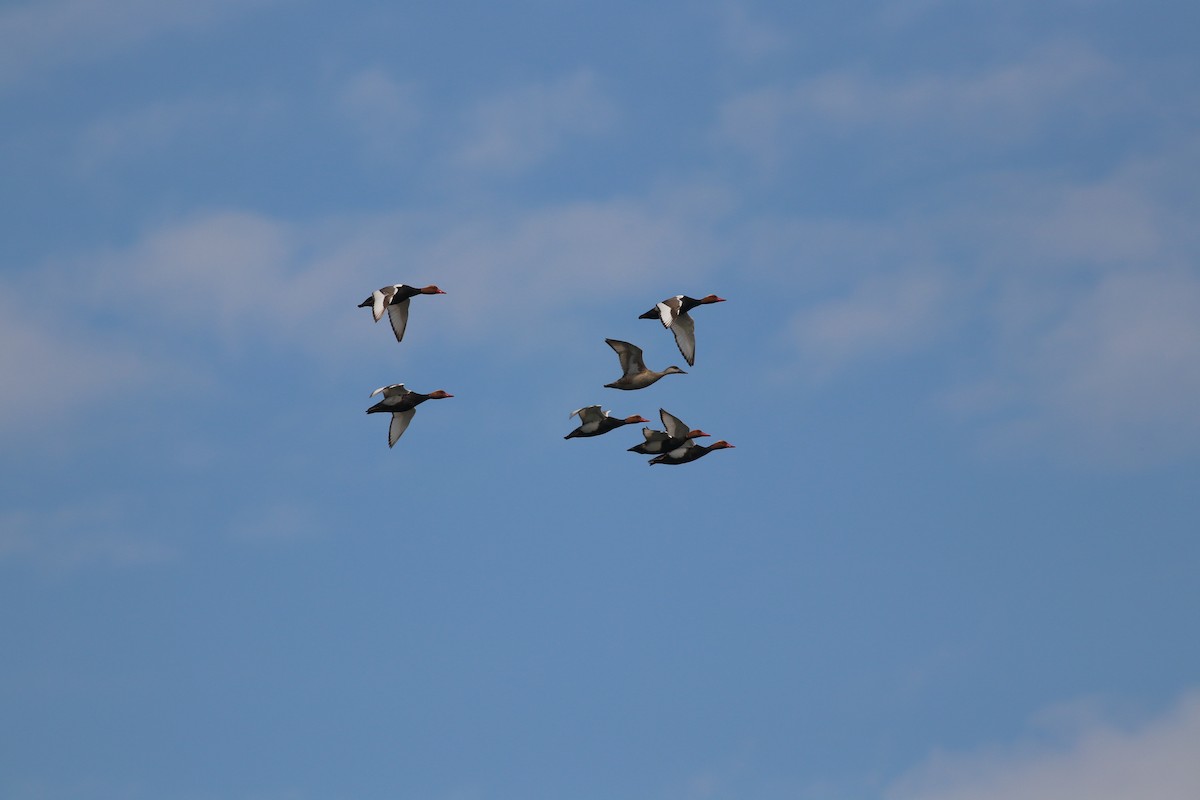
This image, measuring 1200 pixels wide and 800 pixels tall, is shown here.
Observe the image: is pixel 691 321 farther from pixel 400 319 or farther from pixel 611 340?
pixel 400 319

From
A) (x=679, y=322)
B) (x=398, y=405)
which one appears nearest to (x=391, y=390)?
(x=398, y=405)

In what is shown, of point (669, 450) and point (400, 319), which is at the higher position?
point (400, 319)

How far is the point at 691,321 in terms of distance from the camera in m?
69.7

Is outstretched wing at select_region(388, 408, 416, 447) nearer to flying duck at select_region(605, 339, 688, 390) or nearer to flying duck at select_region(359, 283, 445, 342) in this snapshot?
flying duck at select_region(359, 283, 445, 342)

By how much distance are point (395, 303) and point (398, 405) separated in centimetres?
363

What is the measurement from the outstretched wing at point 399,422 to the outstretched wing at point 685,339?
980cm

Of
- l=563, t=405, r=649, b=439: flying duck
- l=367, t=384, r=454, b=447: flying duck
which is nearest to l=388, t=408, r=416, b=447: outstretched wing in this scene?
l=367, t=384, r=454, b=447: flying duck

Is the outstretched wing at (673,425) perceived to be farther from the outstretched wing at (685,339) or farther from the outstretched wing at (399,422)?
the outstretched wing at (399,422)

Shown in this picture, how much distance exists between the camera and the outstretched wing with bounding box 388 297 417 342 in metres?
70.1

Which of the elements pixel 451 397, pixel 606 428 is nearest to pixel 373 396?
pixel 451 397

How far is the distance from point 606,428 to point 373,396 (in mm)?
8301

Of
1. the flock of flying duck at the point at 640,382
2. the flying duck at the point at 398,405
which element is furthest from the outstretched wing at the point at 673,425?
the flying duck at the point at 398,405

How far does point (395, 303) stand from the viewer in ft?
230

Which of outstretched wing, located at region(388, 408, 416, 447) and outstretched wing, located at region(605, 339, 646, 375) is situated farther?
outstretched wing, located at region(388, 408, 416, 447)
